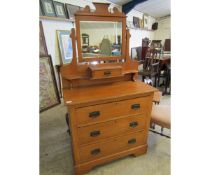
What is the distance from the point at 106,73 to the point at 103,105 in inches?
13.7

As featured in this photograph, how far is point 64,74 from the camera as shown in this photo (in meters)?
1.47

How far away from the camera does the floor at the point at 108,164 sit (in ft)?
5.03

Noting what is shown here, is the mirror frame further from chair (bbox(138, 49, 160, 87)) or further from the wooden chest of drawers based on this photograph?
chair (bbox(138, 49, 160, 87))

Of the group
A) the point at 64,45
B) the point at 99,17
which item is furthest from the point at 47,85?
the point at 99,17

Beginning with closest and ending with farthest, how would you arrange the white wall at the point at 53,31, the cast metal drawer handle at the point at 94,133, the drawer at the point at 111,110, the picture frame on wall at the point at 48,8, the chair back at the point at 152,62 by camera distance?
the drawer at the point at 111,110, the cast metal drawer handle at the point at 94,133, the picture frame on wall at the point at 48,8, the white wall at the point at 53,31, the chair back at the point at 152,62

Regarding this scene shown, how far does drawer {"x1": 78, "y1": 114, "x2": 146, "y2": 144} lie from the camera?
1371mm

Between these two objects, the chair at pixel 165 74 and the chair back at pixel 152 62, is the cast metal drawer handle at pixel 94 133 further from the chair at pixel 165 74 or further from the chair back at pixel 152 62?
the chair back at pixel 152 62

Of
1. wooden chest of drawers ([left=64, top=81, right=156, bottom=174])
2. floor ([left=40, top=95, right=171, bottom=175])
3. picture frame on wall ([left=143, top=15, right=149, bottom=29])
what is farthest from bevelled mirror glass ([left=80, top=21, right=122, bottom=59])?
picture frame on wall ([left=143, top=15, right=149, bottom=29])

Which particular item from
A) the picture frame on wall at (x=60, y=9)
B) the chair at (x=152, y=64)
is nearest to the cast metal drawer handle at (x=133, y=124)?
the chair at (x=152, y=64)

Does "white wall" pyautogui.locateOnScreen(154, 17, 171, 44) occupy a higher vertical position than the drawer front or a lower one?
higher

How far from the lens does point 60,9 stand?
9.62ft

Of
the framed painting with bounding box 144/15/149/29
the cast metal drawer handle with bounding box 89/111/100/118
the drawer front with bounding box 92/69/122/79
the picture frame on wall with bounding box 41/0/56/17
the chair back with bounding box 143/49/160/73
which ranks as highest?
the framed painting with bounding box 144/15/149/29
